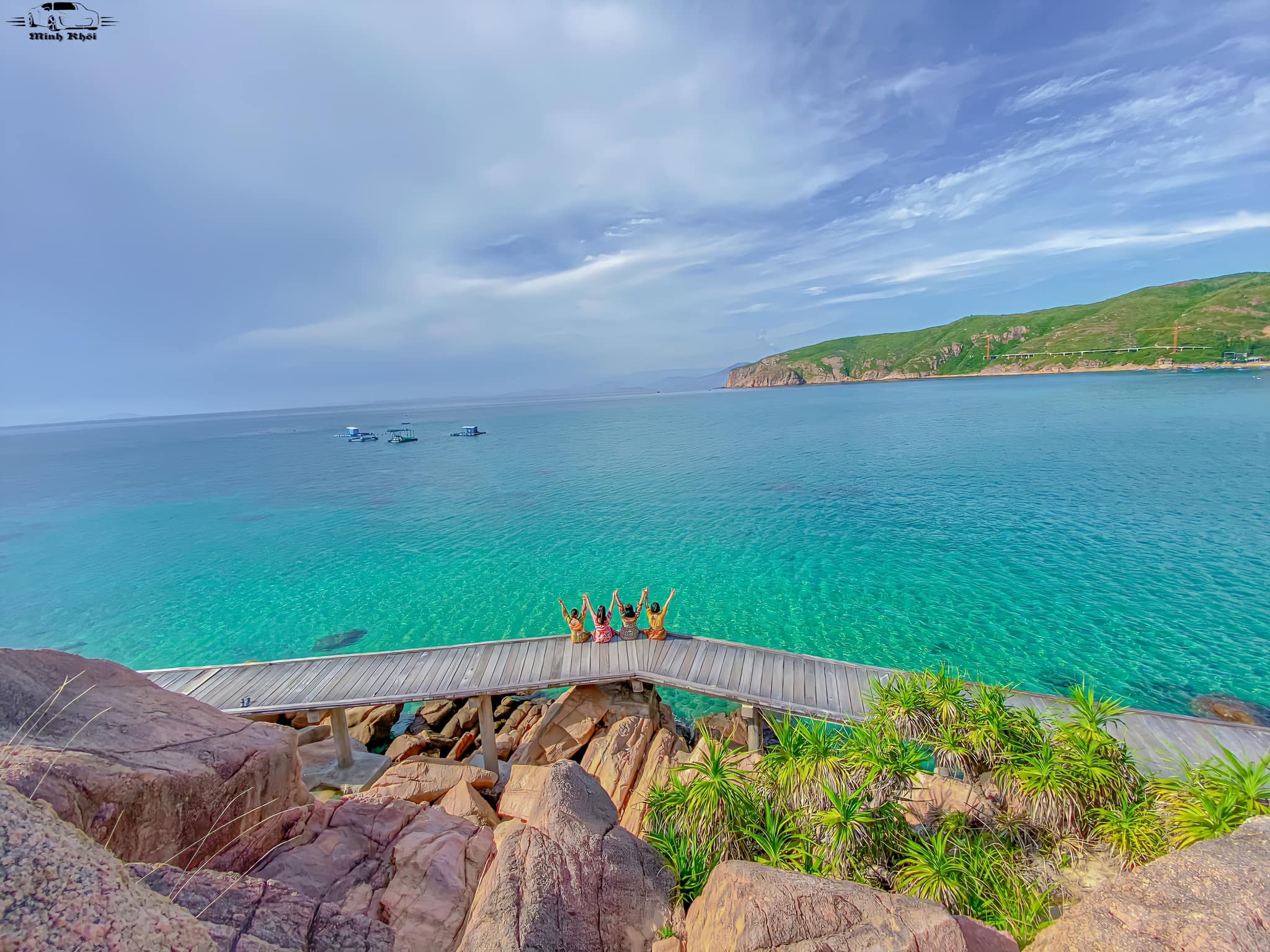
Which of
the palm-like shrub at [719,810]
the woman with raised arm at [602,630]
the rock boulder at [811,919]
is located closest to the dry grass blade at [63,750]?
the rock boulder at [811,919]

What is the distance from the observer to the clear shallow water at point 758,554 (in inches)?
941

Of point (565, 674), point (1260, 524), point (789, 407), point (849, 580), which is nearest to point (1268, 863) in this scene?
point (565, 674)

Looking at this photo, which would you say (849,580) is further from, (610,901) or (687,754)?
(610,901)

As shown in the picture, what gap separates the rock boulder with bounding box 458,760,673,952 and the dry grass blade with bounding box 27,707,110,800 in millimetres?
5325

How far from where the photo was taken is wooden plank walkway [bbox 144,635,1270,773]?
16203 mm

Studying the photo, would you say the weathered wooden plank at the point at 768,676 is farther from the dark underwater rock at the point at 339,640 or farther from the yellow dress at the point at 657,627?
the dark underwater rock at the point at 339,640

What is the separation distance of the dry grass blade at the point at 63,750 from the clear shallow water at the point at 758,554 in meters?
19.2

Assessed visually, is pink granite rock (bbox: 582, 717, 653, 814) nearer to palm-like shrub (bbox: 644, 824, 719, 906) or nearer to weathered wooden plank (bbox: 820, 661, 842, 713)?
palm-like shrub (bbox: 644, 824, 719, 906)

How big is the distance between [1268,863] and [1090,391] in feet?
567

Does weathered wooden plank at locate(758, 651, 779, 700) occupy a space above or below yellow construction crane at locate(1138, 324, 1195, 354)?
below

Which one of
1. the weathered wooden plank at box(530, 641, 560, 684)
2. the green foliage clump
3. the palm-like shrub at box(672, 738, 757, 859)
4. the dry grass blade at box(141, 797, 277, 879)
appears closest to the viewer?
the dry grass blade at box(141, 797, 277, 879)

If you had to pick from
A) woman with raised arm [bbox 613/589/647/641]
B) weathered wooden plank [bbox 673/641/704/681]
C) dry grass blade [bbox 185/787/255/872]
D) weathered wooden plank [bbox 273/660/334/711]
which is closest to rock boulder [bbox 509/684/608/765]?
woman with raised arm [bbox 613/589/647/641]

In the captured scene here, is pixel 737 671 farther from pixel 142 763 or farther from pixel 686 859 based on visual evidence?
pixel 142 763

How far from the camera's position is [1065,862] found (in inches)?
342
